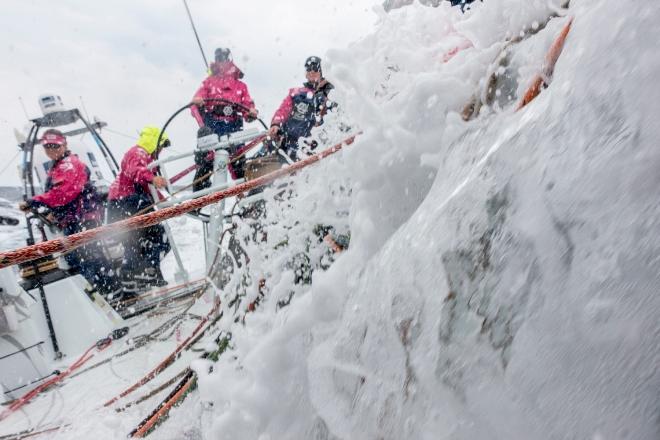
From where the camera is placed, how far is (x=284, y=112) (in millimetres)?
5711

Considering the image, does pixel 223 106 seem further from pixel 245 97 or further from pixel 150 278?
pixel 150 278

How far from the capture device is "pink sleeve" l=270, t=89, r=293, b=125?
5600mm

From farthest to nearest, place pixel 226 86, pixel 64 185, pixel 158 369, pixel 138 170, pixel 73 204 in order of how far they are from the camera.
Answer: pixel 226 86 → pixel 73 204 → pixel 138 170 → pixel 64 185 → pixel 158 369

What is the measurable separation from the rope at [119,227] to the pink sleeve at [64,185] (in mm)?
5327

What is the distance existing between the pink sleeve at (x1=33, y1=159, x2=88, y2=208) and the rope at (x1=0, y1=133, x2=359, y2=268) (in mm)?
5327

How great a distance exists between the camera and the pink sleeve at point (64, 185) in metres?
6.11

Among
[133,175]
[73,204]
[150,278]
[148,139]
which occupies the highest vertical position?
[148,139]

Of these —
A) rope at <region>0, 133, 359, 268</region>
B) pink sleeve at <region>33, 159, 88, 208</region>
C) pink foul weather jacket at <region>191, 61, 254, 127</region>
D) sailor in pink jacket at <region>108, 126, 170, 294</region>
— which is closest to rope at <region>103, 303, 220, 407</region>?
rope at <region>0, 133, 359, 268</region>

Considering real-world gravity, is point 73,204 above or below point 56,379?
above

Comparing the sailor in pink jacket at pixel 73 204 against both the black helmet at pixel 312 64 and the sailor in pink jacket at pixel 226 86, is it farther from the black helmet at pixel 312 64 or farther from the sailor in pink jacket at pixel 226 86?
the black helmet at pixel 312 64

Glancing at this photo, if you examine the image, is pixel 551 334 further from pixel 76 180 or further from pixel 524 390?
pixel 76 180

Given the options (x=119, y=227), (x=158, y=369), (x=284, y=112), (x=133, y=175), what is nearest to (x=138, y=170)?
(x=133, y=175)

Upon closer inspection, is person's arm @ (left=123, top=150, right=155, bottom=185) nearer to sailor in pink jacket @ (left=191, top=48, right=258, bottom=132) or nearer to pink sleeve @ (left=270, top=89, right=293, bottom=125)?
sailor in pink jacket @ (left=191, top=48, right=258, bottom=132)

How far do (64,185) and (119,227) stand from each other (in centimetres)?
554
